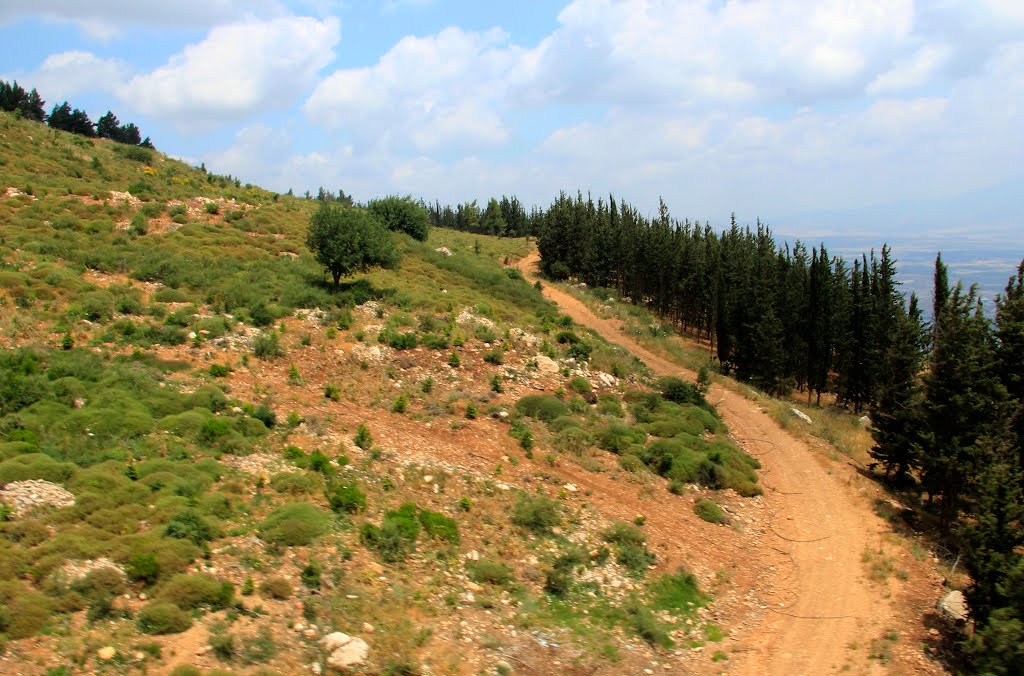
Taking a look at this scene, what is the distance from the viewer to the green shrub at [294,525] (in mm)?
12719

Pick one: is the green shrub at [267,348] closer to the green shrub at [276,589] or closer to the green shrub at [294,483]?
the green shrub at [294,483]

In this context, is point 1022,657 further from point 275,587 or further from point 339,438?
point 339,438

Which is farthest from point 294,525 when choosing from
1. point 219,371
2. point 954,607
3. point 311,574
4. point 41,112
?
point 41,112

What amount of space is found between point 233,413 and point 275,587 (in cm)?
806

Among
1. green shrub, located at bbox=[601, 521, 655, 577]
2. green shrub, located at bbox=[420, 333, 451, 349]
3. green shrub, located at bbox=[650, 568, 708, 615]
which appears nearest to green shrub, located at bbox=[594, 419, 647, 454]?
green shrub, located at bbox=[601, 521, 655, 577]

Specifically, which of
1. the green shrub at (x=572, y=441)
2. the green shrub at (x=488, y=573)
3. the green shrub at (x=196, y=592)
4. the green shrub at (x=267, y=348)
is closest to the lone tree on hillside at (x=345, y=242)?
the green shrub at (x=267, y=348)

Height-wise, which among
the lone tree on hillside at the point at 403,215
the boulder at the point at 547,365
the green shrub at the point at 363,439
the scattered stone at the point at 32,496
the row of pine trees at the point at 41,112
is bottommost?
the scattered stone at the point at 32,496

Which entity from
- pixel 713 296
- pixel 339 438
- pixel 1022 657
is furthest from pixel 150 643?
pixel 713 296

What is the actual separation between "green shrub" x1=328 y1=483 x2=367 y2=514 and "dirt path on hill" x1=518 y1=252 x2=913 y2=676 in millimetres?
8781

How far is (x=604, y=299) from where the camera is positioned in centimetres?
6444

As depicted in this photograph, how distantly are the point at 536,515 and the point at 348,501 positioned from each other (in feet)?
15.8

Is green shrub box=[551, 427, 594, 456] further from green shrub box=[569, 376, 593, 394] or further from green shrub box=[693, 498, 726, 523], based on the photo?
green shrub box=[569, 376, 593, 394]

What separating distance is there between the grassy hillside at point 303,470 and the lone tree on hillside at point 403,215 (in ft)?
79.2

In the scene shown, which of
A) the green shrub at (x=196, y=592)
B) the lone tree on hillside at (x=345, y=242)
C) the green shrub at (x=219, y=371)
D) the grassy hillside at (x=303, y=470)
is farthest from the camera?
the lone tree on hillside at (x=345, y=242)
